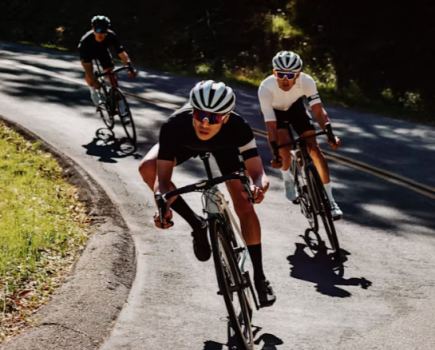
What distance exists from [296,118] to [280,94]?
36cm

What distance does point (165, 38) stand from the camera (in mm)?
→ 33469

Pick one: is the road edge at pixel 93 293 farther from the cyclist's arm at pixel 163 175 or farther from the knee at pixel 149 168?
the cyclist's arm at pixel 163 175

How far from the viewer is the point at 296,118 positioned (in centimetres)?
948

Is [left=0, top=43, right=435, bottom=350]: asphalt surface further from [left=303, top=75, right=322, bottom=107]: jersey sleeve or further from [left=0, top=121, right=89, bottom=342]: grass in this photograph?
[left=303, top=75, right=322, bottom=107]: jersey sleeve

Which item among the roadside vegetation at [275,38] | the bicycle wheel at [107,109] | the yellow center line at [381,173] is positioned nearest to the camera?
the yellow center line at [381,173]

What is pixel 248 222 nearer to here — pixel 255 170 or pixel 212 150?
pixel 255 170

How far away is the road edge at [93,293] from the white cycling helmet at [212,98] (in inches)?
75.3

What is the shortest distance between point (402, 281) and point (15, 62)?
17.7m

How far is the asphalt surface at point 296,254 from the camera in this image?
6324 millimetres

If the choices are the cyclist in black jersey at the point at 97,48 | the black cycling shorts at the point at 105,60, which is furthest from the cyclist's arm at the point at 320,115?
the black cycling shorts at the point at 105,60

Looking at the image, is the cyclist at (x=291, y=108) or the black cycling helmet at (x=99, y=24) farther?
the black cycling helmet at (x=99, y=24)

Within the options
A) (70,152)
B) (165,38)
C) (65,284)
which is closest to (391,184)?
(70,152)

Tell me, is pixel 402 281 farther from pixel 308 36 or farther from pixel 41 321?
pixel 308 36

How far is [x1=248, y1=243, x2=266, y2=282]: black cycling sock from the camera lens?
6.51 metres
